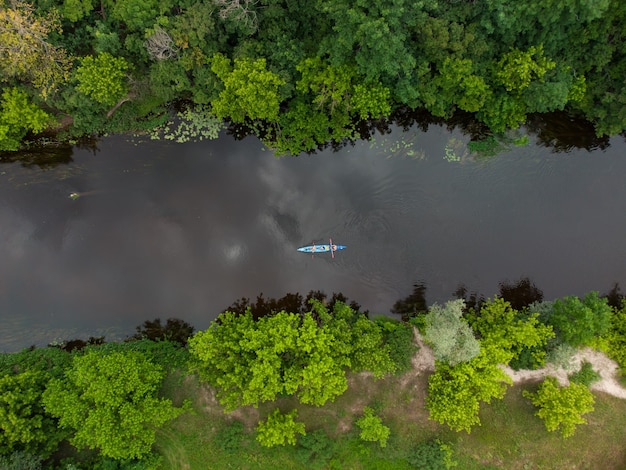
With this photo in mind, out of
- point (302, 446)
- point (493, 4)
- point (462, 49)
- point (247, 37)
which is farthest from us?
point (302, 446)

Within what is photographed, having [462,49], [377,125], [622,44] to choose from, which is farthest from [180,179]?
[622,44]

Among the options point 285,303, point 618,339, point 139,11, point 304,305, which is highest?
point 139,11

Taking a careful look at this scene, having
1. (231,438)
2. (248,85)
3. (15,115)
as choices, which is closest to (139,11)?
(248,85)

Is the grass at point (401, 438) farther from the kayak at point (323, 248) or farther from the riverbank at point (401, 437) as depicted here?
the kayak at point (323, 248)

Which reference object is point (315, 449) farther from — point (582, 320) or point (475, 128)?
point (475, 128)

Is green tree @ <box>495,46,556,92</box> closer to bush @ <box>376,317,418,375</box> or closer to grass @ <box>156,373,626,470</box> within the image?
bush @ <box>376,317,418,375</box>

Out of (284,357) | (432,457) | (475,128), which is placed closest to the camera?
(284,357)

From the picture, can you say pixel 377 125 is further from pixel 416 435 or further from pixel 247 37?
pixel 416 435
